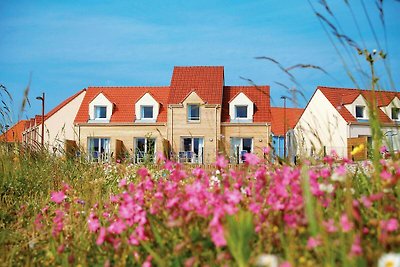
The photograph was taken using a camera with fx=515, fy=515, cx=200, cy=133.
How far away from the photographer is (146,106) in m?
33.9

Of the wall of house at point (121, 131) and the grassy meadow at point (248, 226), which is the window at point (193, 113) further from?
the grassy meadow at point (248, 226)

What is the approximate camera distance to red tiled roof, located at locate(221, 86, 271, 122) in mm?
32906

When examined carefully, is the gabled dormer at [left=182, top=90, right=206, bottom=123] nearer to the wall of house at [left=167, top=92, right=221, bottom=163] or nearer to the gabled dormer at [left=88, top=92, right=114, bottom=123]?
the wall of house at [left=167, top=92, right=221, bottom=163]

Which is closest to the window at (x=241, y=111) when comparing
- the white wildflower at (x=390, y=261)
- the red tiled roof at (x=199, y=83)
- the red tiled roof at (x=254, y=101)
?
the red tiled roof at (x=254, y=101)

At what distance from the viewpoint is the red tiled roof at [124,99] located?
33.8 metres

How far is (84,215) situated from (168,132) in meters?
28.7

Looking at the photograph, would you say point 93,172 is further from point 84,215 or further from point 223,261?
point 223,261

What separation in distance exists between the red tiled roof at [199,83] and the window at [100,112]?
4547 mm

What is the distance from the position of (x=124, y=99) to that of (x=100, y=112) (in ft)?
6.13

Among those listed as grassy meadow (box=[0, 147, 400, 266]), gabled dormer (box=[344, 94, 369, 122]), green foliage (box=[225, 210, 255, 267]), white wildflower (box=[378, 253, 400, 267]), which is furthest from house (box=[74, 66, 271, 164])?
white wildflower (box=[378, 253, 400, 267])

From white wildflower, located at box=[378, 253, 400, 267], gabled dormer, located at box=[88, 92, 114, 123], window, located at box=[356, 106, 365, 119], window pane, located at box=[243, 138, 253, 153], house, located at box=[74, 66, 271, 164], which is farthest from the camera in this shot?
window, located at box=[356, 106, 365, 119]

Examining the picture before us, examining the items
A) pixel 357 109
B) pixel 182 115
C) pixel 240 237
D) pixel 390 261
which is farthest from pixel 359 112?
pixel 390 261

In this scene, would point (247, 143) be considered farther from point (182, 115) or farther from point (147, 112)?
point (147, 112)

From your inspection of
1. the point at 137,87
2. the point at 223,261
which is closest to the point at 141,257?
the point at 223,261
